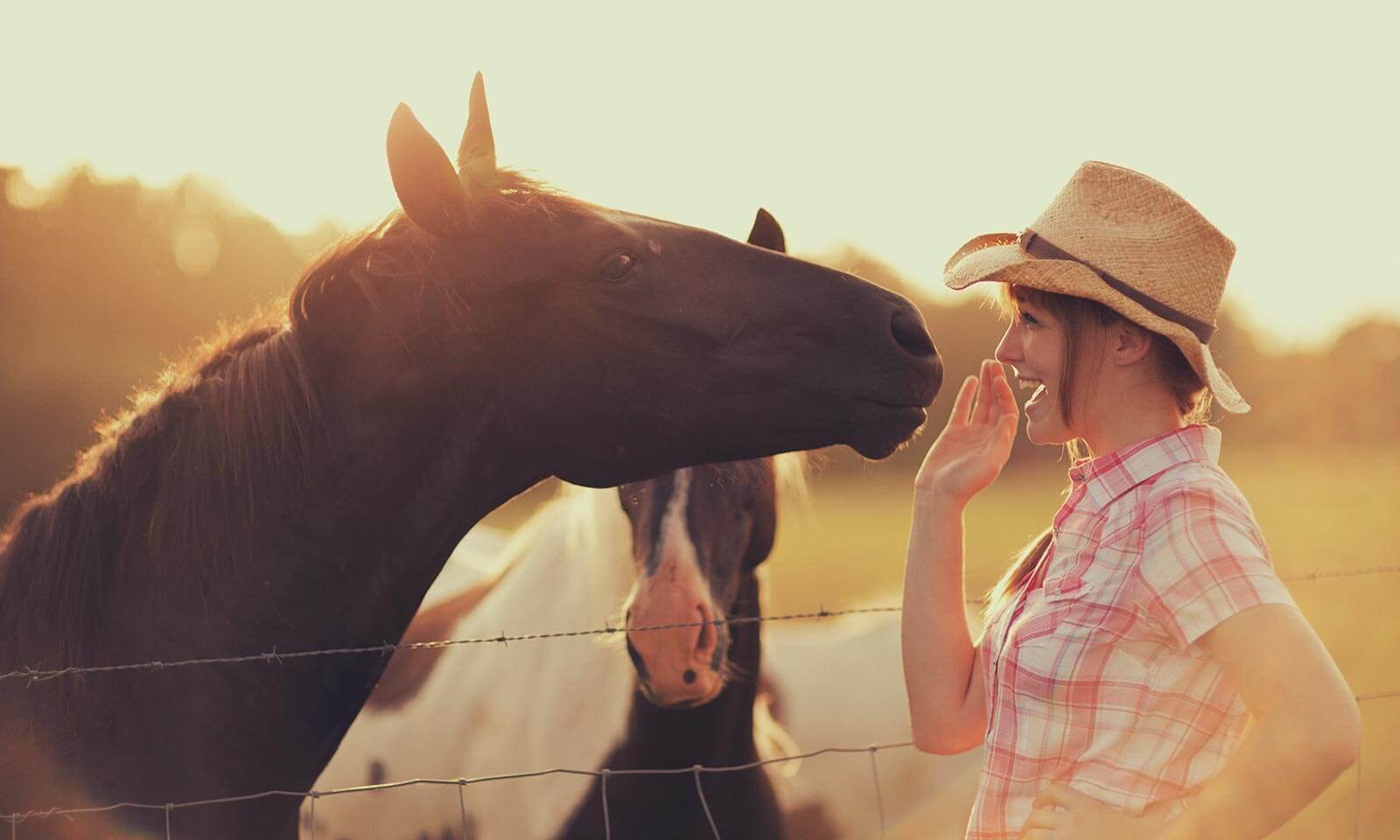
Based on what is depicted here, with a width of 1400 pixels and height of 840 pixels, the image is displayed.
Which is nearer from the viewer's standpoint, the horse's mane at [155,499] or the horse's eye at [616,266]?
the horse's mane at [155,499]

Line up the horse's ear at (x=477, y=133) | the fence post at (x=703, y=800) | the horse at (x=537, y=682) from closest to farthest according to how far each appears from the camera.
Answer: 1. the horse's ear at (x=477, y=133)
2. the fence post at (x=703, y=800)
3. the horse at (x=537, y=682)

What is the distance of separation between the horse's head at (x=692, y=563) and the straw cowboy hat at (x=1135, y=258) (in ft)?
4.97

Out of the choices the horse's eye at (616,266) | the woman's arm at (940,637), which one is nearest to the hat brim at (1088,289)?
the woman's arm at (940,637)

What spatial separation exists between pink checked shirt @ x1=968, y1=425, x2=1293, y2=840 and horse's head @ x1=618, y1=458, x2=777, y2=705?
1.54 metres

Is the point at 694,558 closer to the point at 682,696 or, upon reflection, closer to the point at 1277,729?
the point at 682,696

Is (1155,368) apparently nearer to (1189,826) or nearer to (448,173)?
(1189,826)

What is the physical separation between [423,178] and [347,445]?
0.50 meters

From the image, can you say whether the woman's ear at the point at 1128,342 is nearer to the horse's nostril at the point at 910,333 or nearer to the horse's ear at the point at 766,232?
the horse's nostril at the point at 910,333

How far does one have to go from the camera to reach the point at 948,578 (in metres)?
1.59

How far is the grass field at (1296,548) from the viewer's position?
6.46 m

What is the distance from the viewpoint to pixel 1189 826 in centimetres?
120

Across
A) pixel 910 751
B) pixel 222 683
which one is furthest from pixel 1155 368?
pixel 910 751

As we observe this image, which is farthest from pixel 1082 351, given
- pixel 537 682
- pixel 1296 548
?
pixel 1296 548

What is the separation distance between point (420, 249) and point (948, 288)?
0.95 metres
